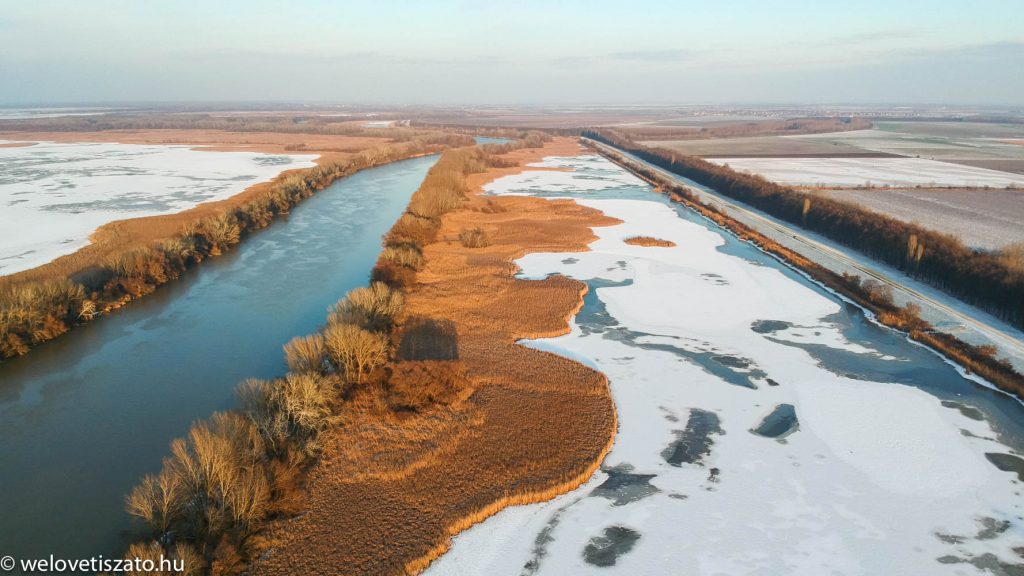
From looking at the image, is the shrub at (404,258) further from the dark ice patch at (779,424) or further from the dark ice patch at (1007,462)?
the dark ice patch at (1007,462)

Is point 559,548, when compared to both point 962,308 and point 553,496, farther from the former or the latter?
point 962,308

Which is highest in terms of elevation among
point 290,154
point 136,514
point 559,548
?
point 290,154

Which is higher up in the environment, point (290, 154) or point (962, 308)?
point (290, 154)

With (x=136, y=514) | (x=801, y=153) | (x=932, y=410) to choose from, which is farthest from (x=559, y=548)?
(x=801, y=153)

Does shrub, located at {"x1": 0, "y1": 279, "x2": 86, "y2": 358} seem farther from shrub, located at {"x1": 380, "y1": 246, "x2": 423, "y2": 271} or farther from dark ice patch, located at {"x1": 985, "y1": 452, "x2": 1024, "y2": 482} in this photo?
dark ice patch, located at {"x1": 985, "y1": 452, "x2": 1024, "y2": 482}

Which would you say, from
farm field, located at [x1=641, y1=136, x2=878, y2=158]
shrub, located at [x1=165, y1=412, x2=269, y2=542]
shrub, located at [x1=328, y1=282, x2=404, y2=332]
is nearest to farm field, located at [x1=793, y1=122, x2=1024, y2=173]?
farm field, located at [x1=641, y1=136, x2=878, y2=158]

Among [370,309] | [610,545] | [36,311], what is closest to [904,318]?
[610,545]
